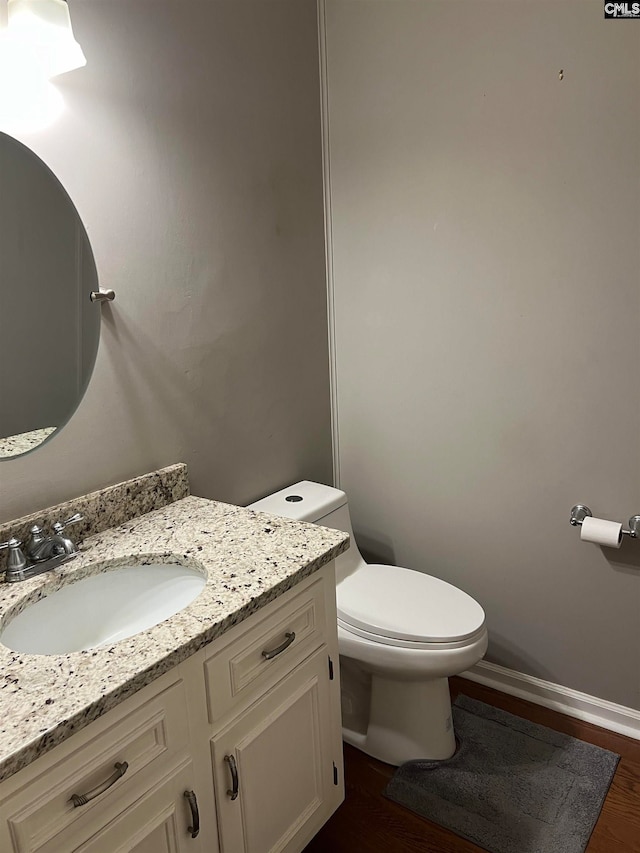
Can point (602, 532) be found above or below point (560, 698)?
above

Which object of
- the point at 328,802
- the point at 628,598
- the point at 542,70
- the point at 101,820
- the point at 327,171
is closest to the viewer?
the point at 101,820

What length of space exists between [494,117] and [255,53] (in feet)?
2.37

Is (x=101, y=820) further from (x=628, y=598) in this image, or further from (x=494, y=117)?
(x=494, y=117)

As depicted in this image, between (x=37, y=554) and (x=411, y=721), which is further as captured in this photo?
(x=411, y=721)

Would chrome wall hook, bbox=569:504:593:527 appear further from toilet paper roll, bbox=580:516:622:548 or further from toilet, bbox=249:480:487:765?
toilet, bbox=249:480:487:765

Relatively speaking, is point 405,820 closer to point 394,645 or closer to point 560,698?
point 394,645

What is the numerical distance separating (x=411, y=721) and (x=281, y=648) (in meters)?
0.79

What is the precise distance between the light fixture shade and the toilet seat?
4.88 ft

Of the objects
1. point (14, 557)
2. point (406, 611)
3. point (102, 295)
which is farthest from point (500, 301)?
point (14, 557)

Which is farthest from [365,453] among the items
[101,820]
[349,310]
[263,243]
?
[101,820]

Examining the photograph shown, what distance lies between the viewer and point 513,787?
1695mm

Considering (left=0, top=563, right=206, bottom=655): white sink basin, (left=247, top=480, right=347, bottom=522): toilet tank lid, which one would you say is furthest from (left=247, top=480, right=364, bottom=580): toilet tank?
(left=0, top=563, right=206, bottom=655): white sink basin

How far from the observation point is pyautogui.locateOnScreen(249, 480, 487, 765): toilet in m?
1.65

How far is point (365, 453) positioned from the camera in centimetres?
229
